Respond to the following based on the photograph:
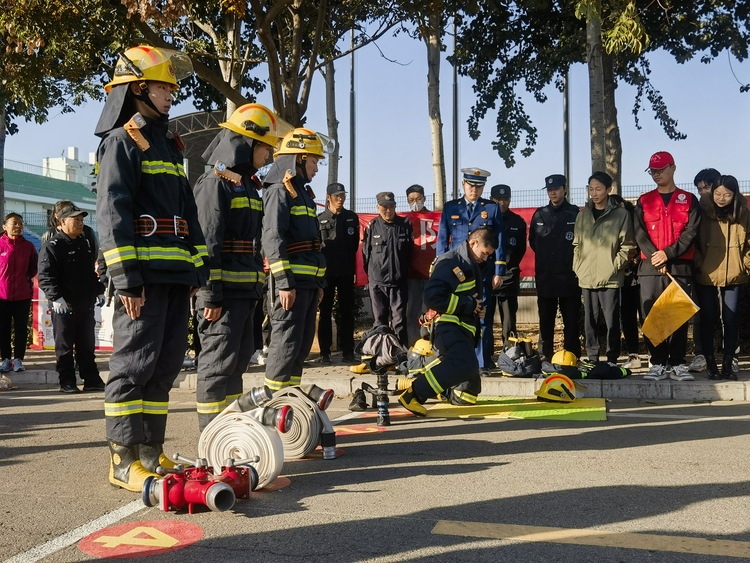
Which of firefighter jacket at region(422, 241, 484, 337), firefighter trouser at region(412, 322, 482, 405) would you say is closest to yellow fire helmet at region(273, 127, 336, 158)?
firefighter jacket at region(422, 241, 484, 337)

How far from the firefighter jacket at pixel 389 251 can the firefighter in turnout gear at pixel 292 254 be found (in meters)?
4.16

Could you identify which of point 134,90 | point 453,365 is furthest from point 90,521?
point 453,365

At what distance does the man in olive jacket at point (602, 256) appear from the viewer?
31.7ft

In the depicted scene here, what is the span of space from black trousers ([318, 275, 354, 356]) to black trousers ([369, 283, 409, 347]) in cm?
36

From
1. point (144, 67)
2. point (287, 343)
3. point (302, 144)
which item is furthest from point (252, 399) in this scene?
point (302, 144)

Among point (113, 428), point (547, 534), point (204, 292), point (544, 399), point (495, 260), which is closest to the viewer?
point (547, 534)

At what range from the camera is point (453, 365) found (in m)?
7.42

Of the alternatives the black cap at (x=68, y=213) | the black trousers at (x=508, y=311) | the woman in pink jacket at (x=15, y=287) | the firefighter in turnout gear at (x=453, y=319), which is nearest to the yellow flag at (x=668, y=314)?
the black trousers at (x=508, y=311)

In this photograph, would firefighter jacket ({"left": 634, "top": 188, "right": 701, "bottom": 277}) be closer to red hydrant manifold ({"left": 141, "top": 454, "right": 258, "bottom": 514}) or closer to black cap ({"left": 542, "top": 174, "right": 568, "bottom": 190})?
black cap ({"left": 542, "top": 174, "right": 568, "bottom": 190})

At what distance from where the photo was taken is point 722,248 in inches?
367

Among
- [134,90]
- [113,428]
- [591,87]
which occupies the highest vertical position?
[591,87]

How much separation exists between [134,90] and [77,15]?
7.77m

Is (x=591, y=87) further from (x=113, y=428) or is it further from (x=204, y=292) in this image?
(x=113, y=428)

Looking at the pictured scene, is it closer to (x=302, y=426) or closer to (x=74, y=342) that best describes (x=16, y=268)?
(x=74, y=342)
